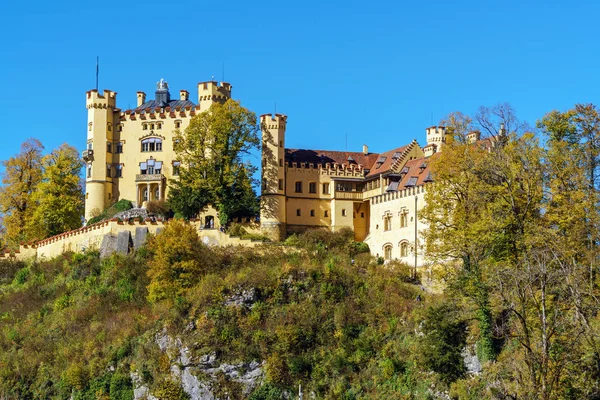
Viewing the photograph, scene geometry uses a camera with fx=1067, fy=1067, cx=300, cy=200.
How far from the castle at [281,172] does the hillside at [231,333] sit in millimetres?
6200

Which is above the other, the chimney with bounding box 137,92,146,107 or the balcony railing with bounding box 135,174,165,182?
the chimney with bounding box 137,92,146,107

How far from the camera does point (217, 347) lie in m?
63.4

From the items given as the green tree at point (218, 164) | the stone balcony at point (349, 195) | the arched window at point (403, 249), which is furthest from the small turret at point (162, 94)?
the arched window at point (403, 249)

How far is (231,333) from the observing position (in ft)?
211

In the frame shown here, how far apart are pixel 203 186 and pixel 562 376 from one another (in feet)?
125

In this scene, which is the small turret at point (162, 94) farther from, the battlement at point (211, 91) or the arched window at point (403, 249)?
the arched window at point (403, 249)

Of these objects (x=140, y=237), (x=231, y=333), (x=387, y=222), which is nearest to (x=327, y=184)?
(x=387, y=222)

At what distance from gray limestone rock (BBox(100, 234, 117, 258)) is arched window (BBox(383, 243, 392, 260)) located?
1943cm

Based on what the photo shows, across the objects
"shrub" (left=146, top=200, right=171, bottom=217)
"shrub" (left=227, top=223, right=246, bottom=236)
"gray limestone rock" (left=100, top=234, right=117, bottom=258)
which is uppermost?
"shrub" (left=146, top=200, right=171, bottom=217)

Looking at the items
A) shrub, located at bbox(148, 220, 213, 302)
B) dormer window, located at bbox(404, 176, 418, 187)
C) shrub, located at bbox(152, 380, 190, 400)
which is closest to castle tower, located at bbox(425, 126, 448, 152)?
dormer window, located at bbox(404, 176, 418, 187)

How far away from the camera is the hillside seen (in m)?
61.2

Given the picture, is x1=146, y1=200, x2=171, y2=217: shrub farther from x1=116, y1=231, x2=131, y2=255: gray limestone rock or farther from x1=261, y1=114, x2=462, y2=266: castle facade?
x1=261, y1=114, x2=462, y2=266: castle facade

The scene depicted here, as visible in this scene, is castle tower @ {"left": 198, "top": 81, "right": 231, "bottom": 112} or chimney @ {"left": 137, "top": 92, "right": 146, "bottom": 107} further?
chimney @ {"left": 137, "top": 92, "right": 146, "bottom": 107}

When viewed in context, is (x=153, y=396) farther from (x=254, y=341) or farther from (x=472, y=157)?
(x=472, y=157)
